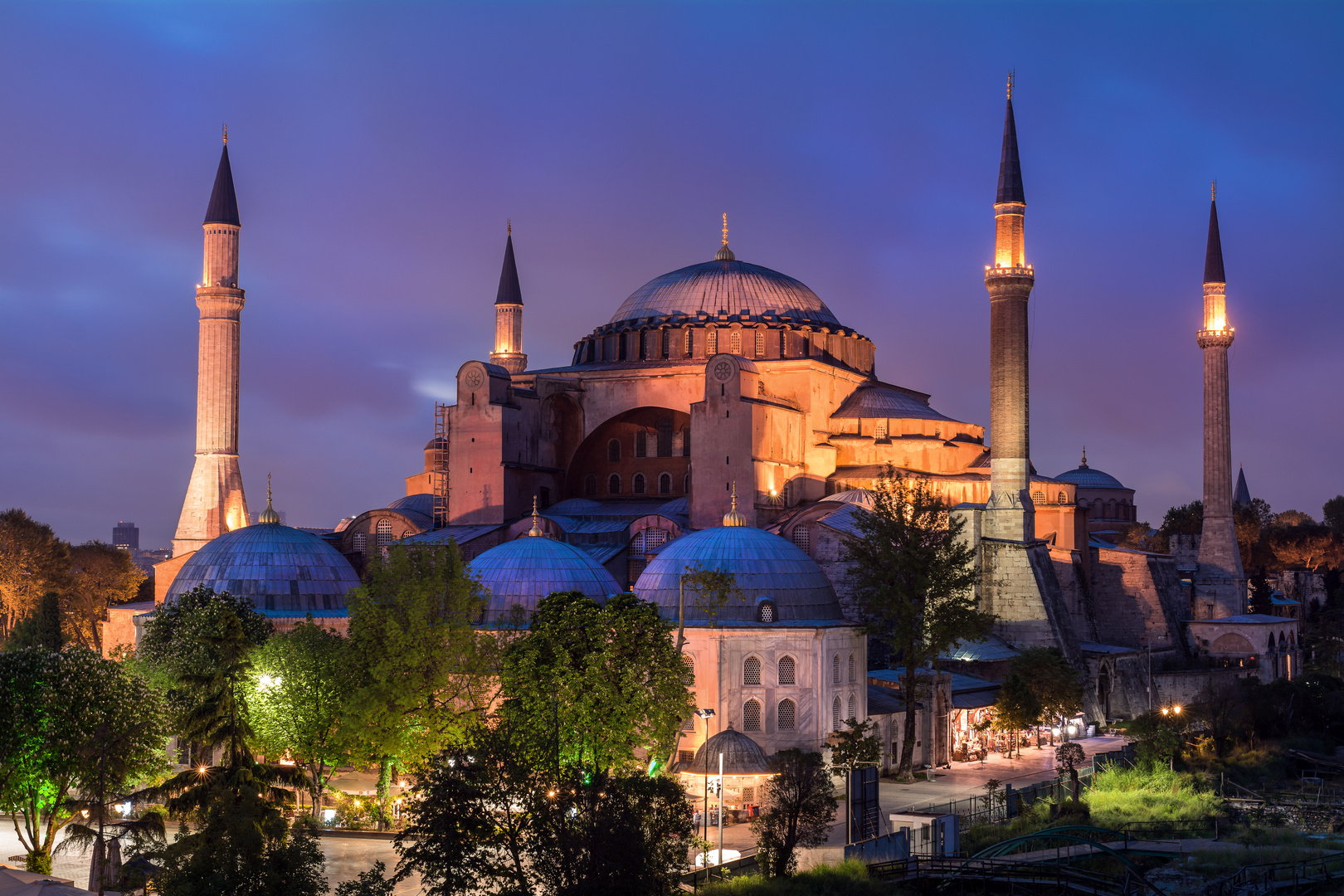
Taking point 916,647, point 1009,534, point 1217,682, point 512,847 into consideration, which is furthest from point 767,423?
point 512,847

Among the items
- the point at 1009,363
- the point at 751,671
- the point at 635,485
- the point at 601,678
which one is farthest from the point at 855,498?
the point at 601,678

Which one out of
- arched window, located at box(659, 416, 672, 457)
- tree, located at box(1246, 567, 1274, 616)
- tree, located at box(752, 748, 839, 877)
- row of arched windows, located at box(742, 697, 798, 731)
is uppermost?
arched window, located at box(659, 416, 672, 457)

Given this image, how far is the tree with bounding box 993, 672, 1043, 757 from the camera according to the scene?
111 feet

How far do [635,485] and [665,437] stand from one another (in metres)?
1.84

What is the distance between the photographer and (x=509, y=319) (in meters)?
53.9

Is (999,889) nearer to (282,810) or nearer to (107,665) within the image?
(282,810)

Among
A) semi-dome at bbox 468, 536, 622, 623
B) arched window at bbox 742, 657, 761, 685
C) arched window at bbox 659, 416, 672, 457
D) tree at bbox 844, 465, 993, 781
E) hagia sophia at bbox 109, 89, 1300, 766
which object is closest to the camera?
arched window at bbox 742, 657, 761, 685

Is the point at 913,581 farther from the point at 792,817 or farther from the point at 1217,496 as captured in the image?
the point at 1217,496

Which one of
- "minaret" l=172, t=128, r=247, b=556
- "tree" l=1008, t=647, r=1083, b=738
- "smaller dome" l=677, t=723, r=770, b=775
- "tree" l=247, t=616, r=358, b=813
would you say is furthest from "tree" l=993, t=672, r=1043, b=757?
"minaret" l=172, t=128, r=247, b=556

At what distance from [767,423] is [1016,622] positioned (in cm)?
887

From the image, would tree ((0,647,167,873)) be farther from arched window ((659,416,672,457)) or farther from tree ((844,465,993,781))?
arched window ((659,416,672,457))

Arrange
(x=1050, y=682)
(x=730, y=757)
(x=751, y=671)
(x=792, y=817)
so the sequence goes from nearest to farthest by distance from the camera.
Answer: (x=792, y=817)
(x=730, y=757)
(x=751, y=671)
(x=1050, y=682)

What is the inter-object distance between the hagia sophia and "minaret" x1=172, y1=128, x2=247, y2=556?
2.4 inches

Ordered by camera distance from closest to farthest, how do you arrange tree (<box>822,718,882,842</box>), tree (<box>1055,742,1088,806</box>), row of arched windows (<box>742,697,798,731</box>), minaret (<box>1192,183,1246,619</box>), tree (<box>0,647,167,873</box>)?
tree (<box>0,647,167,873</box>)
tree (<box>1055,742,1088,806</box>)
tree (<box>822,718,882,842</box>)
row of arched windows (<box>742,697,798,731</box>)
minaret (<box>1192,183,1246,619</box>)
